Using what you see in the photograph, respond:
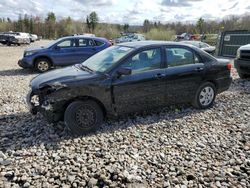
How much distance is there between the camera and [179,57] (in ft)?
17.6

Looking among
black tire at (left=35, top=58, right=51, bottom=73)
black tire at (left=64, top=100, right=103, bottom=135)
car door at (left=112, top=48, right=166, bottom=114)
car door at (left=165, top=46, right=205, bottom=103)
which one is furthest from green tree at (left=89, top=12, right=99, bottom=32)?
black tire at (left=64, top=100, right=103, bottom=135)

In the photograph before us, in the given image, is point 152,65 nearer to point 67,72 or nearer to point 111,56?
point 111,56

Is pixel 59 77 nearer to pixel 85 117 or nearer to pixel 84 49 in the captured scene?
Answer: pixel 85 117

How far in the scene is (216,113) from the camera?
18.3 ft

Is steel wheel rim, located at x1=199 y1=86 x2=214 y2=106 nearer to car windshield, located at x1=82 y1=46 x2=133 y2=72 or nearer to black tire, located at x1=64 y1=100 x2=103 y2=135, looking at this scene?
car windshield, located at x1=82 y1=46 x2=133 y2=72

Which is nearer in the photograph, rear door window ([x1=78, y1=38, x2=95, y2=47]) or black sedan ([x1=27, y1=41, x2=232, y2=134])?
black sedan ([x1=27, y1=41, x2=232, y2=134])

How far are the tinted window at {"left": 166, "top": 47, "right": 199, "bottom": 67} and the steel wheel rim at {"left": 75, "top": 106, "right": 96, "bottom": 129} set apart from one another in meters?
1.92

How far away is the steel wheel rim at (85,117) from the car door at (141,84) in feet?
1.60

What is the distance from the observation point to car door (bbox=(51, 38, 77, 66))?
35.8 ft

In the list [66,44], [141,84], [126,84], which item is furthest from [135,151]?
[66,44]

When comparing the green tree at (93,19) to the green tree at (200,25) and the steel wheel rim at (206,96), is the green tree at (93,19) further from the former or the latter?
the steel wheel rim at (206,96)

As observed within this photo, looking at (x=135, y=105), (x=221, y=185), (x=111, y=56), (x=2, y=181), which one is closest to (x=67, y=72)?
(x=111, y=56)

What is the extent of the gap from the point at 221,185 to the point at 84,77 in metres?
2.77

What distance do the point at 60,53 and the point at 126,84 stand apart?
7042 mm
